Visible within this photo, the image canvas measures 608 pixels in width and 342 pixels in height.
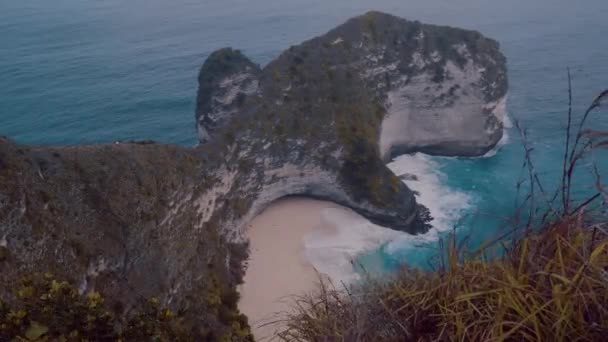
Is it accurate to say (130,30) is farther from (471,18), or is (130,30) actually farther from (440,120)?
(440,120)

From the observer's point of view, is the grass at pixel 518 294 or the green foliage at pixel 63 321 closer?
the grass at pixel 518 294

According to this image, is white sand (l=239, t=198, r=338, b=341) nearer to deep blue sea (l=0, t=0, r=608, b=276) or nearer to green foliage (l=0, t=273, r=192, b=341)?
deep blue sea (l=0, t=0, r=608, b=276)

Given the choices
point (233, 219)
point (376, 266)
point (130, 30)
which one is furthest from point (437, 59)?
point (130, 30)

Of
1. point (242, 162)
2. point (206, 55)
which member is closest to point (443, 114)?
point (242, 162)

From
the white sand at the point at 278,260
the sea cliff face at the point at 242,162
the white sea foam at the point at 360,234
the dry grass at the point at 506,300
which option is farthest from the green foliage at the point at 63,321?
the white sea foam at the point at 360,234

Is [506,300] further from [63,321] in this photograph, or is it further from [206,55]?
[206,55]

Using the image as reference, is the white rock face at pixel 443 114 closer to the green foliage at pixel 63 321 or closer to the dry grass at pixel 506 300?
the green foliage at pixel 63 321
